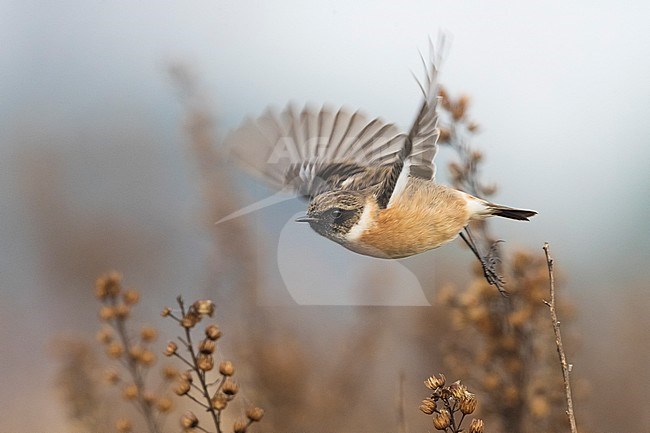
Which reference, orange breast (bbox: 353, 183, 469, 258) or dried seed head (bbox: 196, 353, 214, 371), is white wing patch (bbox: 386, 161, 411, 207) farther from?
dried seed head (bbox: 196, 353, 214, 371)

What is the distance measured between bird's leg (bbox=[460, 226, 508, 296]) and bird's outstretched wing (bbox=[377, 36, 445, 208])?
2.7 inches

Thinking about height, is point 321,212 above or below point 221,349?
above

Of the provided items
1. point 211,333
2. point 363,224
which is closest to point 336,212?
point 363,224

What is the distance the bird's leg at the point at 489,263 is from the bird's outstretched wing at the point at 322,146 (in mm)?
91

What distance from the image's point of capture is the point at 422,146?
1.65 feet

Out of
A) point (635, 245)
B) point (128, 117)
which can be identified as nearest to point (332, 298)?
point (635, 245)

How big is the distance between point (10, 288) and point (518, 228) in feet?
2.37

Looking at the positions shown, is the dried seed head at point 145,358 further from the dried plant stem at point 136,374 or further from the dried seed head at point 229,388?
the dried seed head at point 229,388

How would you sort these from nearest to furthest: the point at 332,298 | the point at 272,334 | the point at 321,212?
the point at 321,212, the point at 332,298, the point at 272,334

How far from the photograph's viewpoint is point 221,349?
34.2 inches

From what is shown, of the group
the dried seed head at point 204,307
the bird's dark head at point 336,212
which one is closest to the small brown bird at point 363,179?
the bird's dark head at point 336,212

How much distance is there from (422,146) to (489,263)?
13cm

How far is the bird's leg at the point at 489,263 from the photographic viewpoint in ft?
1.88

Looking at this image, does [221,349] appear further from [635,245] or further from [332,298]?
[635,245]
